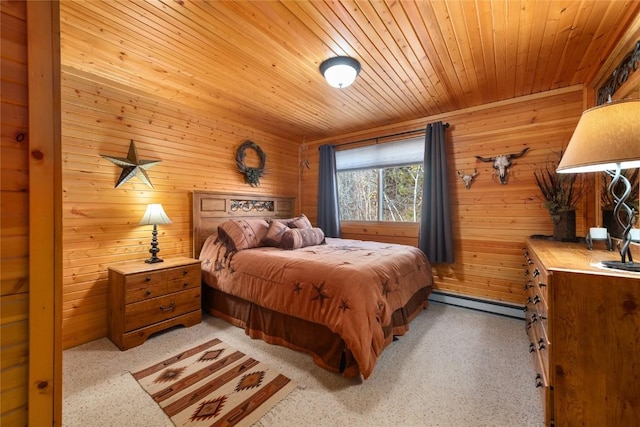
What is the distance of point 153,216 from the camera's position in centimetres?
260

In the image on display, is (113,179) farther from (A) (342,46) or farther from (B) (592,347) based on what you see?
(B) (592,347)

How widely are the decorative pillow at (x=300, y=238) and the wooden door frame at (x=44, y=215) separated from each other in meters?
2.28

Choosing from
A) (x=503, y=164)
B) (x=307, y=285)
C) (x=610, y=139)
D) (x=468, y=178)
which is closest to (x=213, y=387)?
(x=307, y=285)

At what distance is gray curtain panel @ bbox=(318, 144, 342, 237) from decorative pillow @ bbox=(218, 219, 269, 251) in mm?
1344

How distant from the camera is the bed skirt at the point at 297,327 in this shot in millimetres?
1978

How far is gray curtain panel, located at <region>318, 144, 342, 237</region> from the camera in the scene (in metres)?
4.29

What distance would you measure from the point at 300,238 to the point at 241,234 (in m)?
0.67

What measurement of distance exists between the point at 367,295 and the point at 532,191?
2.36m

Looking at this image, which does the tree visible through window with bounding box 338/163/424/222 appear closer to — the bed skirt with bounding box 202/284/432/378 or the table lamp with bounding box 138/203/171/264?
the bed skirt with bounding box 202/284/432/378

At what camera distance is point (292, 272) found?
227cm

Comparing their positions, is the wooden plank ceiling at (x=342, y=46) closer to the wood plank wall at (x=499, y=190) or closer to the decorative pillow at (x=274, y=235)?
the wood plank wall at (x=499, y=190)

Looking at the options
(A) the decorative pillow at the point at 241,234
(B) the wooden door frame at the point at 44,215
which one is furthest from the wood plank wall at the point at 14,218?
(A) the decorative pillow at the point at 241,234

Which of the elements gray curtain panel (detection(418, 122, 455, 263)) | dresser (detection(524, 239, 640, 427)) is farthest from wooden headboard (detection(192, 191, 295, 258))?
dresser (detection(524, 239, 640, 427))

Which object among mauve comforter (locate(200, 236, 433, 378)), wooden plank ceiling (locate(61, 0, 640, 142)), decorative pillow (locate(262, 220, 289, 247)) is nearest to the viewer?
wooden plank ceiling (locate(61, 0, 640, 142))
